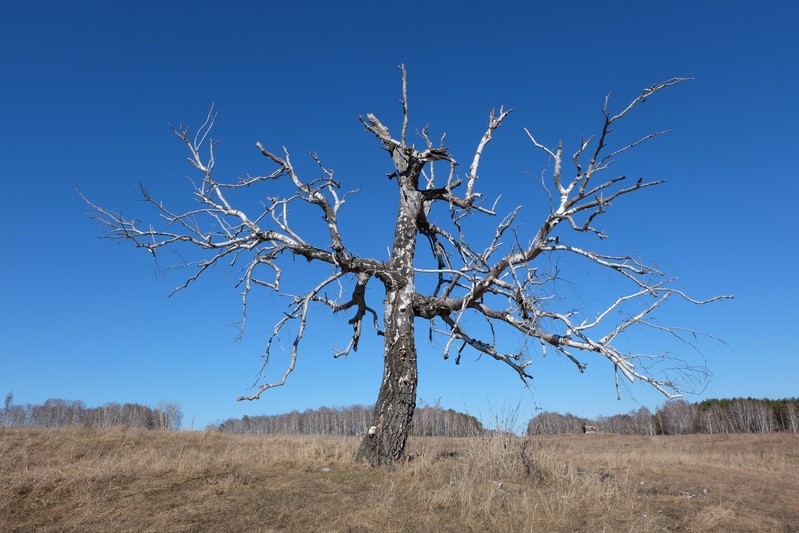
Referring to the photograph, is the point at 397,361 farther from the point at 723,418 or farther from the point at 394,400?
the point at 723,418

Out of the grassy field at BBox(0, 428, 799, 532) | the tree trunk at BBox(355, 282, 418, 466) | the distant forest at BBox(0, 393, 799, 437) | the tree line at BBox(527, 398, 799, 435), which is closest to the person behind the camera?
the grassy field at BBox(0, 428, 799, 532)

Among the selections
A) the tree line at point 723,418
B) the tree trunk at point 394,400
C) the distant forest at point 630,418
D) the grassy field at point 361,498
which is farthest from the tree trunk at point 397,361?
the tree line at point 723,418

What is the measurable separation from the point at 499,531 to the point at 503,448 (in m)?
3.05

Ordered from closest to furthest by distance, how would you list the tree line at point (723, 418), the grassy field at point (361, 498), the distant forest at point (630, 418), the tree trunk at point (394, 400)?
the grassy field at point (361, 498) < the tree trunk at point (394, 400) < the distant forest at point (630, 418) < the tree line at point (723, 418)

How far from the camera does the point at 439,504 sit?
5.86 m

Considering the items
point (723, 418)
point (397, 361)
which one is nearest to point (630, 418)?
point (723, 418)

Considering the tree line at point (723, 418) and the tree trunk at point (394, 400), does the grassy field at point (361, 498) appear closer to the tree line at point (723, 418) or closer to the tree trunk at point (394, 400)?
the tree trunk at point (394, 400)

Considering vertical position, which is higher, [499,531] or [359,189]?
[359,189]

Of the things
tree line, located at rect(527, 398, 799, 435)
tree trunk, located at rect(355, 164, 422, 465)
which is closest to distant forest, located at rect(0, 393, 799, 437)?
tree line, located at rect(527, 398, 799, 435)

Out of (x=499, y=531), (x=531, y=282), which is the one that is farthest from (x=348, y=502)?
(x=531, y=282)

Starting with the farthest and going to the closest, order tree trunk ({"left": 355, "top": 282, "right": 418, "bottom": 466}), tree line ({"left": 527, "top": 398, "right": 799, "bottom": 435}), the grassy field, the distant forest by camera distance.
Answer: tree line ({"left": 527, "top": 398, "right": 799, "bottom": 435}) < the distant forest < tree trunk ({"left": 355, "top": 282, "right": 418, "bottom": 466}) < the grassy field

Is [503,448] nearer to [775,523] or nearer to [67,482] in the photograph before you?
[775,523]

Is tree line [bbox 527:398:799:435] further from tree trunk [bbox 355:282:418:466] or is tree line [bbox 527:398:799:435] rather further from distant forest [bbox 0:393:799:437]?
tree trunk [bbox 355:282:418:466]

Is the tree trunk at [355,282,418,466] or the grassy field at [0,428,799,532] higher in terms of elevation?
the tree trunk at [355,282,418,466]
